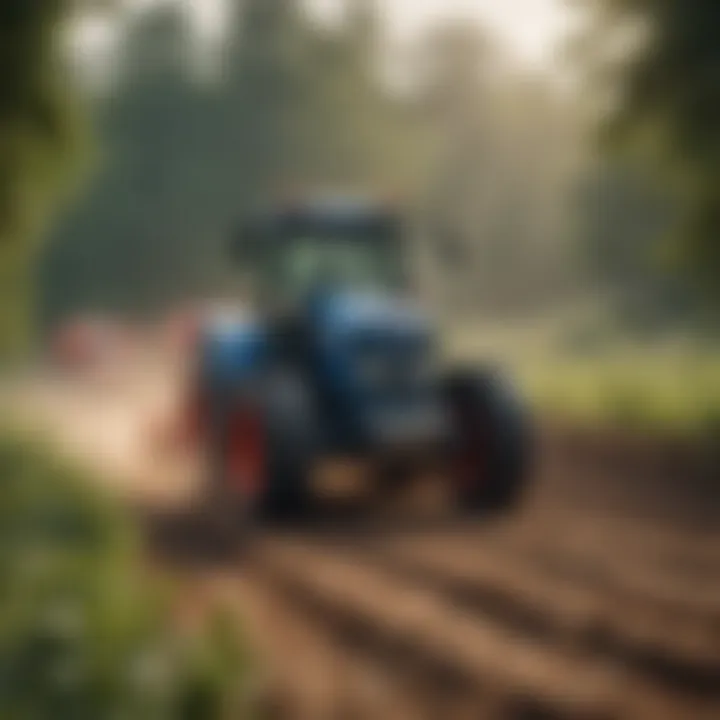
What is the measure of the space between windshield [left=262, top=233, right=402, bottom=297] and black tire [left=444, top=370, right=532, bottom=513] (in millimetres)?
164

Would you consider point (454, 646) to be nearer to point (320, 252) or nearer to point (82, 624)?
point (82, 624)

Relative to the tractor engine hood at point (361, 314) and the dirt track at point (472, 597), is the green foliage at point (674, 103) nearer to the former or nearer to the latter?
the dirt track at point (472, 597)

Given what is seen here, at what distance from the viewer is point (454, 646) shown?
4.81ft

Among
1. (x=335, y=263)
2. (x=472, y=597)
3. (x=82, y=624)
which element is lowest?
(x=82, y=624)

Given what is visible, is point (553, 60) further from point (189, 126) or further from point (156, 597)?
point (156, 597)

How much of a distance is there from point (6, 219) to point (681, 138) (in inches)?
31.7

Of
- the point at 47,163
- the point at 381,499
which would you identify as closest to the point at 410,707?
the point at 381,499

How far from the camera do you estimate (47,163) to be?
1616 mm

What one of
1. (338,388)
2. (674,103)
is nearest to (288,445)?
(338,388)

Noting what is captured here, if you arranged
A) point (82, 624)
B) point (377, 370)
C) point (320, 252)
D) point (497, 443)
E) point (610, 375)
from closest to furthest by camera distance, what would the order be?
point (82, 624), point (610, 375), point (497, 443), point (320, 252), point (377, 370)

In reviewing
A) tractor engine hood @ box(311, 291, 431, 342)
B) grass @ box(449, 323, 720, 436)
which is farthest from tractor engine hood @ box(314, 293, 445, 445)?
grass @ box(449, 323, 720, 436)

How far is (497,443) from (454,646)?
0.98 ft

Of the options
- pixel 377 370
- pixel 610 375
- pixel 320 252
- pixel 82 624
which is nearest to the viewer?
pixel 82 624

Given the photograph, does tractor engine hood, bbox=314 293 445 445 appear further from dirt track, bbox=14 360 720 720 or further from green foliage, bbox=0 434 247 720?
green foliage, bbox=0 434 247 720
